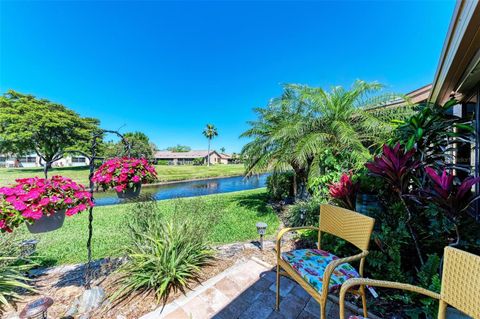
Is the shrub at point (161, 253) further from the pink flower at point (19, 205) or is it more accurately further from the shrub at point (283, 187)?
the shrub at point (283, 187)

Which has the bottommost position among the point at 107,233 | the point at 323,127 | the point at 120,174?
the point at 107,233

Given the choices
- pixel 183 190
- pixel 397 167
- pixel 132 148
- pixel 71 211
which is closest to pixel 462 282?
pixel 397 167

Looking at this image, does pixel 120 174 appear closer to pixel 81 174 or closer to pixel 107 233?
pixel 107 233

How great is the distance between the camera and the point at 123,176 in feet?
6.57

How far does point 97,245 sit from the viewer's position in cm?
355

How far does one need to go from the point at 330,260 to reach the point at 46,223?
8.19 feet

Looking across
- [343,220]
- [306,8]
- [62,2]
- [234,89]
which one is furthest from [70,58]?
[343,220]

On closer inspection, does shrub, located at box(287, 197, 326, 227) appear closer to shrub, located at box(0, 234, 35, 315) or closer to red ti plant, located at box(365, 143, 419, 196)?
red ti plant, located at box(365, 143, 419, 196)

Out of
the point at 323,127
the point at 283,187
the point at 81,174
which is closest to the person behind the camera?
the point at 323,127

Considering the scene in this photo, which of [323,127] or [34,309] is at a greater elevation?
[323,127]

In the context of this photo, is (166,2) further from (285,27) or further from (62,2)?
Result: (285,27)

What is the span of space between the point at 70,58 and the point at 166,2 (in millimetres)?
9279

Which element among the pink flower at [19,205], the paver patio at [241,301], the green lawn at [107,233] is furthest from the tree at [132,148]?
the paver patio at [241,301]

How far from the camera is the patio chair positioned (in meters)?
1.33
